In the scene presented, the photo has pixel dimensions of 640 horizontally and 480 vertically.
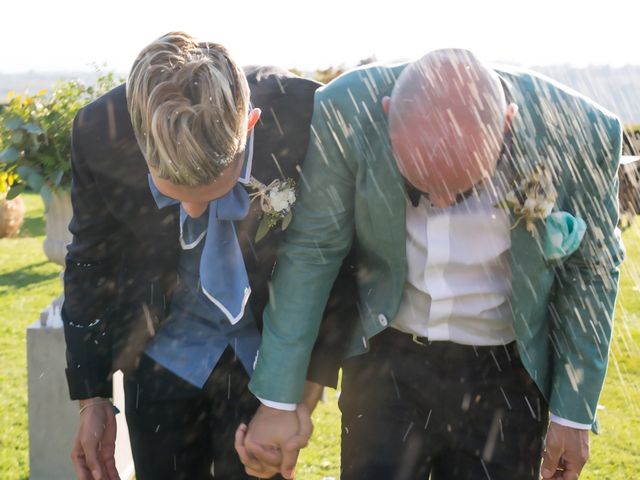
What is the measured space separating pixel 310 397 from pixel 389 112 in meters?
1.19

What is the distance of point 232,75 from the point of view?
2438 mm

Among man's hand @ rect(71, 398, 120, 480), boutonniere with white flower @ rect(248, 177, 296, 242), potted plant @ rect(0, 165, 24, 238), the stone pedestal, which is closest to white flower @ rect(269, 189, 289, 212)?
boutonniere with white flower @ rect(248, 177, 296, 242)

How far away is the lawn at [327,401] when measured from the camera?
5266 mm

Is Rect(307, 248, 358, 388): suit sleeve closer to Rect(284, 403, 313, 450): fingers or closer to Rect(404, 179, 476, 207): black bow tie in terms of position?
Rect(284, 403, 313, 450): fingers

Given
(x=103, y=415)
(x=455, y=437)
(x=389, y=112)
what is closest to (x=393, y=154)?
(x=389, y=112)

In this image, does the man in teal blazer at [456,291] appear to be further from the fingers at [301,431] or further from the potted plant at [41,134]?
A: the potted plant at [41,134]

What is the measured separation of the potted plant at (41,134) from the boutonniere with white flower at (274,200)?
8.53 feet

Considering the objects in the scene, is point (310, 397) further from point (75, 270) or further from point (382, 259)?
point (75, 270)

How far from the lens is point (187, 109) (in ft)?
7.59

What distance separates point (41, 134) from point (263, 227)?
2.63 m

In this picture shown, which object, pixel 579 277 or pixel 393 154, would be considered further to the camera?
pixel 579 277

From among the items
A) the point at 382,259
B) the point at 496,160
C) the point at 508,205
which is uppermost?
the point at 496,160

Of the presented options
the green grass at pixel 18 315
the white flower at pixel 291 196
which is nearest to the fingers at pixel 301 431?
the white flower at pixel 291 196

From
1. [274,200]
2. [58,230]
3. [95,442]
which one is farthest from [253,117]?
[58,230]
